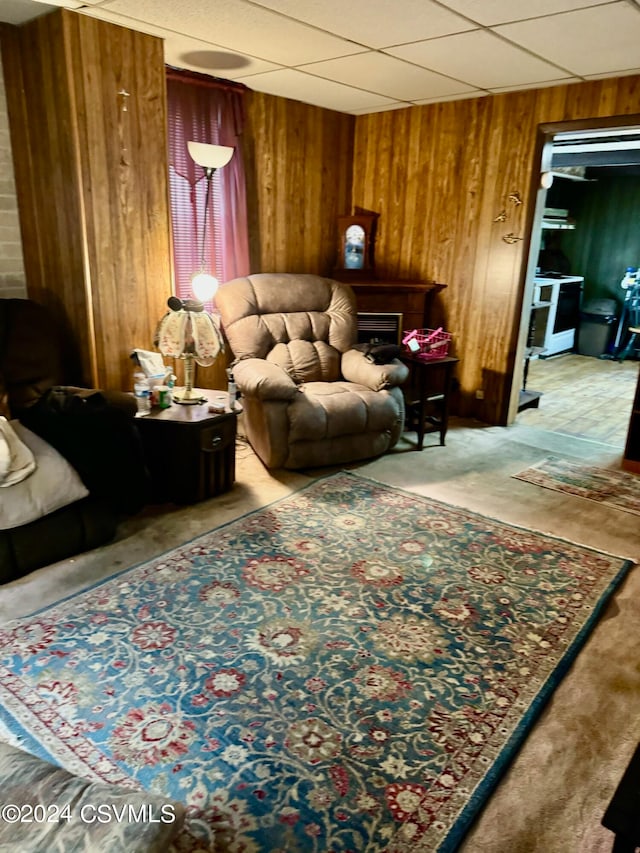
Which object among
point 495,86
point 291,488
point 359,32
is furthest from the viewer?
point 495,86

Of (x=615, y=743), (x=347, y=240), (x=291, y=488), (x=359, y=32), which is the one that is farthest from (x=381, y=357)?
(x=615, y=743)

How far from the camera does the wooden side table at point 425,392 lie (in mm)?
4328

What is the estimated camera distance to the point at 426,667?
7.07 feet

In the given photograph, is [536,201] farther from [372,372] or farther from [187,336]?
[187,336]

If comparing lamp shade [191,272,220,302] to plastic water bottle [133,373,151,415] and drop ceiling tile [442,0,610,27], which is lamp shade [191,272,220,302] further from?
drop ceiling tile [442,0,610,27]

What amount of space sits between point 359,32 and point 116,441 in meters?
2.36

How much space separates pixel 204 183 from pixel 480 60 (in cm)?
188

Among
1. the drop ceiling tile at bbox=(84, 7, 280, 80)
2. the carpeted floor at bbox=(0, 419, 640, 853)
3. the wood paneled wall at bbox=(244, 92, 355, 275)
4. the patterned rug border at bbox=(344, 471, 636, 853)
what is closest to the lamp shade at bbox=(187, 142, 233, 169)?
the drop ceiling tile at bbox=(84, 7, 280, 80)

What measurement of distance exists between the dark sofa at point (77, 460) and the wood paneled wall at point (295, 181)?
2213 millimetres

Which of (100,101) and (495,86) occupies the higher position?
(495,86)

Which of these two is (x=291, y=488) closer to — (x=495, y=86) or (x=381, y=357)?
(x=381, y=357)

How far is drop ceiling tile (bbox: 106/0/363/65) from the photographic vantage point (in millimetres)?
2877

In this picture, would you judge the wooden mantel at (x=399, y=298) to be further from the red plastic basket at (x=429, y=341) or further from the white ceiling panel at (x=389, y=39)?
the white ceiling panel at (x=389, y=39)

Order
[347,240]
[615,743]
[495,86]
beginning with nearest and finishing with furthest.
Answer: [615,743] → [495,86] → [347,240]
